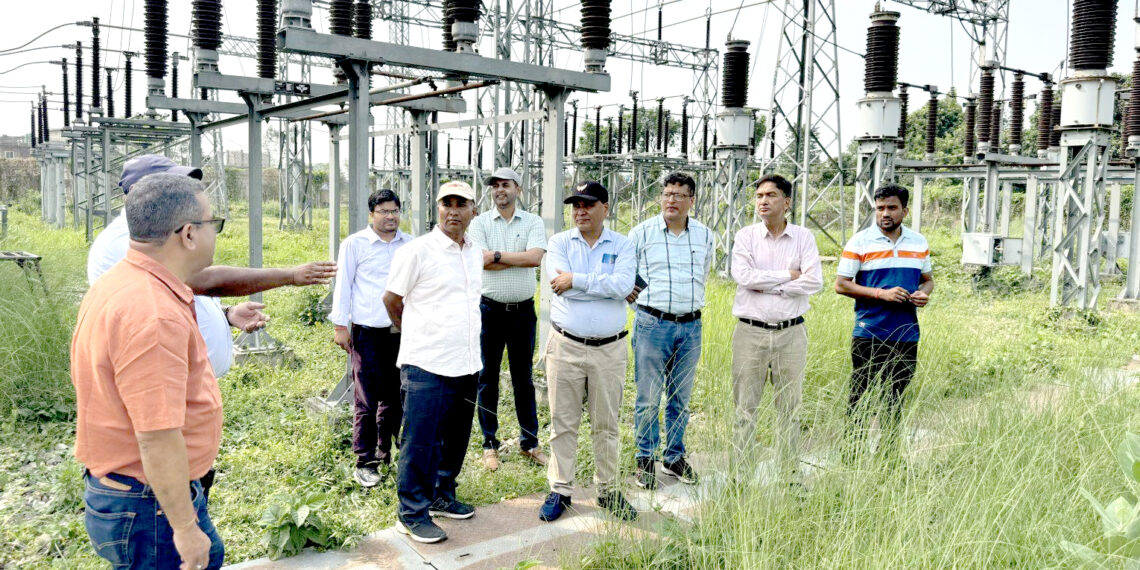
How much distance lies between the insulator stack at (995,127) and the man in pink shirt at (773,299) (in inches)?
561

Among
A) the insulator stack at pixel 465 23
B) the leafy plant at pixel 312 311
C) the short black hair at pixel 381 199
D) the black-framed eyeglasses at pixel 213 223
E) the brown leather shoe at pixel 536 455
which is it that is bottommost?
the brown leather shoe at pixel 536 455

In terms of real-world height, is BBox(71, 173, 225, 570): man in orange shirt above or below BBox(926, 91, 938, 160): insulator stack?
below

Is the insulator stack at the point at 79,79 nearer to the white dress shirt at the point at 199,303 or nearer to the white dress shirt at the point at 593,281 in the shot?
the white dress shirt at the point at 593,281

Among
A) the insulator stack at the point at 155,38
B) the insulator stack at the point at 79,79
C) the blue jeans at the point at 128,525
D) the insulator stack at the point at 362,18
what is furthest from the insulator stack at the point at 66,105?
the blue jeans at the point at 128,525

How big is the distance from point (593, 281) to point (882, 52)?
921 centimetres

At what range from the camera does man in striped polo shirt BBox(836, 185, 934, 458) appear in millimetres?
4805

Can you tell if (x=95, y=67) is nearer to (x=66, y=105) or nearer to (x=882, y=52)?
(x=66, y=105)

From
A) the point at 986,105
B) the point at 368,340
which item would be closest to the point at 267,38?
the point at 368,340

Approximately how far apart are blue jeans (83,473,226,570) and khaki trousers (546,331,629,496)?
7.27 feet

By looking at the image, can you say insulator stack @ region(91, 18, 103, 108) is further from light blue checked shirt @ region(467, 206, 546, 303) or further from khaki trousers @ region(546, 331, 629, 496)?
khaki trousers @ region(546, 331, 629, 496)

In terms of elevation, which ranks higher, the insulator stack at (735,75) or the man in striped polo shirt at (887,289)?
the insulator stack at (735,75)

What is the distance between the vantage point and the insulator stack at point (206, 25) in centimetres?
705

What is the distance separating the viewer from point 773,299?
4.67m

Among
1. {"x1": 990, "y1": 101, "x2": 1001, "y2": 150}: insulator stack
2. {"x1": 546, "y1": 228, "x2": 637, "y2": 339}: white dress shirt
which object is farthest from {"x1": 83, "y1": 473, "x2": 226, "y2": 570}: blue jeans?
{"x1": 990, "y1": 101, "x2": 1001, "y2": 150}: insulator stack
